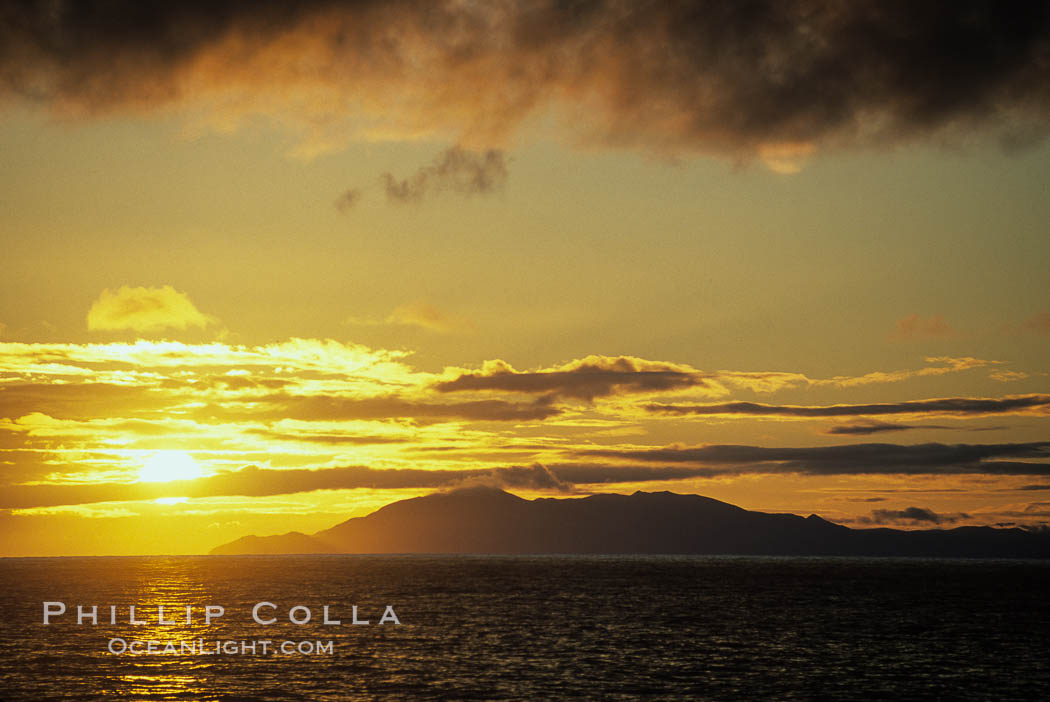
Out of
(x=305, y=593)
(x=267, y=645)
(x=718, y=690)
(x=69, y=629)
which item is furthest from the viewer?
(x=305, y=593)

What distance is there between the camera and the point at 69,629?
99.2 m

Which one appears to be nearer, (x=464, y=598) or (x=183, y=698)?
(x=183, y=698)

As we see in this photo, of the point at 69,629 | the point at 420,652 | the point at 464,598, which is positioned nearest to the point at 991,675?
the point at 420,652

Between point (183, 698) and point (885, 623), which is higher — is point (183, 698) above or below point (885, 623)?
above

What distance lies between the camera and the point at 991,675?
241 feet

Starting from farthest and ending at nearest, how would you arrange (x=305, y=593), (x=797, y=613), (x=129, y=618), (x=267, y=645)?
(x=305, y=593) < (x=797, y=613) < (x=129, y=618) < (x=267, y=645)

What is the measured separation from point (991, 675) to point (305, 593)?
423 ft

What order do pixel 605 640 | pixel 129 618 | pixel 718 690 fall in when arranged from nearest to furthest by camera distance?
pixel 718 690, pixel 605 640, pixel 129 618

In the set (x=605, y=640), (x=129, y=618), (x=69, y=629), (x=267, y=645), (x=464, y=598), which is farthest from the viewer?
(x=464, y=598)

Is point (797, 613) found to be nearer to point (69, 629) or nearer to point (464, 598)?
point (464, 598)

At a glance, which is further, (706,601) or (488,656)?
(706,601)

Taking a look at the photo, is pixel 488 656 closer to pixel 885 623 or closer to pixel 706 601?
pixel 885 623

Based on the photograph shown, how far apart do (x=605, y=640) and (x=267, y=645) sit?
31171mm

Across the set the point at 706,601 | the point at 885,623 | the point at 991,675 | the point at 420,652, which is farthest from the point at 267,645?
the point at 706,601
